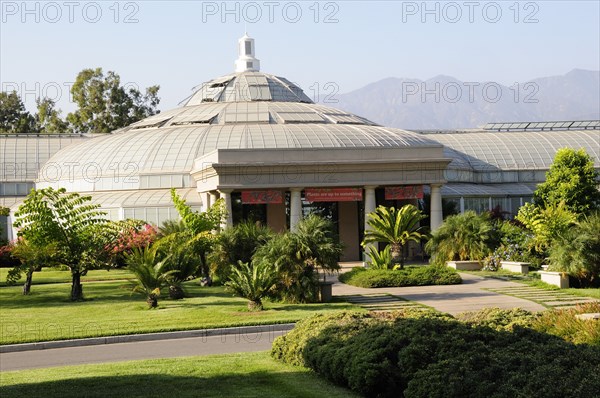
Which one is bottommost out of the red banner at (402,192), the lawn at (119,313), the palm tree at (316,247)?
the lawn at (119,313)

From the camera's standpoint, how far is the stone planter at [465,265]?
39.9 metres

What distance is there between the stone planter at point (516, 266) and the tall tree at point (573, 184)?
28.7 ft

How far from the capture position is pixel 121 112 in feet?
310

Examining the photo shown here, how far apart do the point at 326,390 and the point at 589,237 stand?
20.2 meters

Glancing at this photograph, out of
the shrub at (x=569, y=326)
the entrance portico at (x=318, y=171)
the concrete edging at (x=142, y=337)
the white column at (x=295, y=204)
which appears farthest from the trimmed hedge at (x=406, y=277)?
the shrub at (x=569, y=326)

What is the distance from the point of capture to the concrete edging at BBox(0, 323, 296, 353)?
2081cm

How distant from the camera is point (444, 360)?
484 inches

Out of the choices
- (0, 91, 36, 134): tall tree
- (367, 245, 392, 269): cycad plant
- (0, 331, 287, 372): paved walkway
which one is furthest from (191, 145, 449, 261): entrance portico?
(0, 91, 36, 134): tall tree

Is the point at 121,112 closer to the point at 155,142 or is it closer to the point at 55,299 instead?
the point at 155,142

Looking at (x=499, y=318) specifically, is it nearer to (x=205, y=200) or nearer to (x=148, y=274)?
(x=148, y=274)

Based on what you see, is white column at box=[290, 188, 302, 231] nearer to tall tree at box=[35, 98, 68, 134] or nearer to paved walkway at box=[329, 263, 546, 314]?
paved walkway at box=[329, 263, 546, 314]


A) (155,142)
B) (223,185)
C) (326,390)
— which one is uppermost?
(155,142)

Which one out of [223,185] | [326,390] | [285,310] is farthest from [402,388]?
[223,185]

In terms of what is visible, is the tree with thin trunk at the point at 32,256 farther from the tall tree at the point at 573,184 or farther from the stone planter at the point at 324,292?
the tall tree at the point at 573,184
